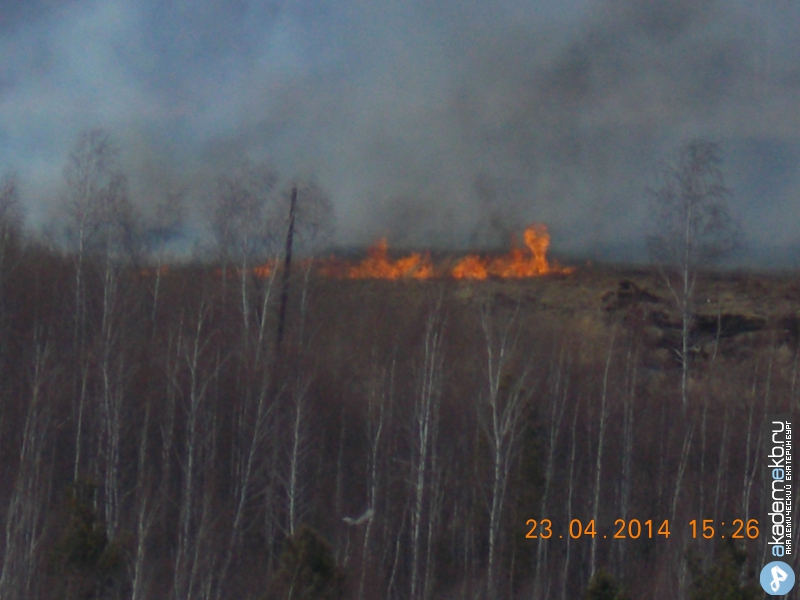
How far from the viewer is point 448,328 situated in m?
26.1

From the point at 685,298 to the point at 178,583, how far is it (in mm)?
18229

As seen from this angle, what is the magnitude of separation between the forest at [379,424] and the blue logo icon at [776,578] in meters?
2.66

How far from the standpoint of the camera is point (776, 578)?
49.6 feet

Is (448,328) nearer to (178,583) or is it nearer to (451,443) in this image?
(451,443)

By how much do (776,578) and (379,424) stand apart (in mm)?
12273

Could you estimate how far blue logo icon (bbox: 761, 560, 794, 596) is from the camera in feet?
48.9

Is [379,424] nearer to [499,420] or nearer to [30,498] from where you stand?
[499,420]

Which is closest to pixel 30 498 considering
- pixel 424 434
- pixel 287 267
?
pixel 424 434

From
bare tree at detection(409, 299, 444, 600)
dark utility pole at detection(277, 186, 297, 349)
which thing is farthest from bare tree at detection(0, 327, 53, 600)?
bare tree at detection(409, 299, 444, 600)

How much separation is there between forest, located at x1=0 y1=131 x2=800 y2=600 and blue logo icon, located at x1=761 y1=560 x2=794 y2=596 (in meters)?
2.66

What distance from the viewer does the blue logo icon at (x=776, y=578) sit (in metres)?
14.9
